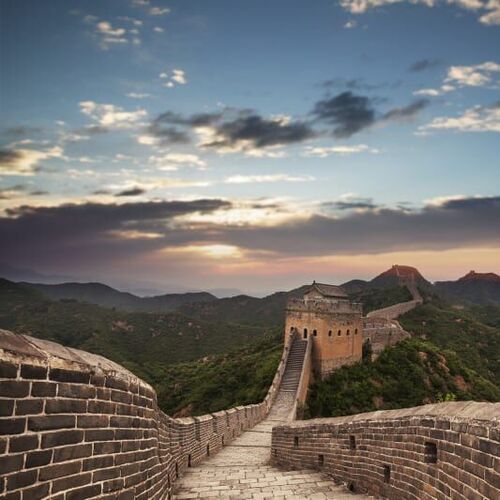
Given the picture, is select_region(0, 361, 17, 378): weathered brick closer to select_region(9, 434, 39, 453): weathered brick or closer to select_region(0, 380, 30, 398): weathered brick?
select_region(0, 380, 30, 398): weathered brick

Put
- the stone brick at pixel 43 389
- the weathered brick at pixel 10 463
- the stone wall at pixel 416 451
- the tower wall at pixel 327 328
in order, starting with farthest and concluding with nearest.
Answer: the tower wall at pixel 327 328 → the stone wall at pixel 416 451 → the stone brick at pixel 43 389 → the weathered brick at pixel 10 463

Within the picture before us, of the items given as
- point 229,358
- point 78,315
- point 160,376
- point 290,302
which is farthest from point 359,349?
point 78,315

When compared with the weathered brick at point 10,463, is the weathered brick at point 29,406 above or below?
above

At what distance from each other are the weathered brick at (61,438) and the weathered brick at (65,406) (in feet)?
0.57

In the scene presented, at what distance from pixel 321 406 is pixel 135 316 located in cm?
5287

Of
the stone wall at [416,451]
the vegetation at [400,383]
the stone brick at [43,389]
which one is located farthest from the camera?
the vegetation at [400,383]

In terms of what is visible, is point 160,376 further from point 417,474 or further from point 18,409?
point 18,409

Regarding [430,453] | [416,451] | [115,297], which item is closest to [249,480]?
[416,451]

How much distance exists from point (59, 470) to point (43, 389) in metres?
0.70

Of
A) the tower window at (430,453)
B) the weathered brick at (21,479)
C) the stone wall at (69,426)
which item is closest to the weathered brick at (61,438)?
the stone wall at (69,426)

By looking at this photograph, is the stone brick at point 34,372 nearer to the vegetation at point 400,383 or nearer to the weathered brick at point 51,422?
the weathered brick at point 51,422

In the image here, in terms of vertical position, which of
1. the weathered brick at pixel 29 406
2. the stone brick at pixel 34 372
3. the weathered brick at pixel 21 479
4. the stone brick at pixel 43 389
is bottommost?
the weathered brick at pixel 21 479

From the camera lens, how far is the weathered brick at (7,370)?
3385mm

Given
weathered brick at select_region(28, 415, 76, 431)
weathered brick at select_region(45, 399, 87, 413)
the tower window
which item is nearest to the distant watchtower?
the tower window
